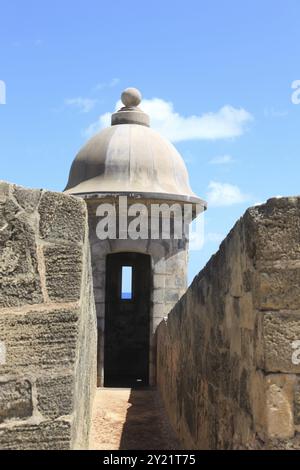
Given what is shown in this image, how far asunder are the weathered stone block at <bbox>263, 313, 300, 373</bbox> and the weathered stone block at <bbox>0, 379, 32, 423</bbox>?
94 cm

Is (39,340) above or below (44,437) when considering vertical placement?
above

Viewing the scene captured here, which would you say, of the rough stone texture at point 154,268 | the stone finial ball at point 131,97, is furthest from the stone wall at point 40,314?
the stone finial ball at point 131,97

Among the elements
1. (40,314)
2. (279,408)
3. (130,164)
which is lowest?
(279,408)

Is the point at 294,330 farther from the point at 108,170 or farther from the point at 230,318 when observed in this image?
the point at 108,170

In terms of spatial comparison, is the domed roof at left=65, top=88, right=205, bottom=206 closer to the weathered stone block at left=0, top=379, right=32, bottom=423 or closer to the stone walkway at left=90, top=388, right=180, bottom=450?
the stone walkway at left=90, top=388, right=180, bottom=450

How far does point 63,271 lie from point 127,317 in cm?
1265

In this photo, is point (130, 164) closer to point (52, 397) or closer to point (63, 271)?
point (63, 271)

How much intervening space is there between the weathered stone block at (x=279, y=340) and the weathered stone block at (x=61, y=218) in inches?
35.4

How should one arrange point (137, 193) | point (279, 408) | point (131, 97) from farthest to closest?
point (131, 97)
point (137, 193)
point (279, 408)

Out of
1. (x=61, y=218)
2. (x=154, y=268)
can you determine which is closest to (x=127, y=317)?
(x=154, y=268)

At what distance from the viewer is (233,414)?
2748mm

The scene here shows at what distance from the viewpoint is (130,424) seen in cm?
633

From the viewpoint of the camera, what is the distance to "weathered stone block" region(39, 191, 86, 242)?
2680 millimetres

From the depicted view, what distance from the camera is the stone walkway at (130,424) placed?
5.15 m
